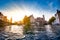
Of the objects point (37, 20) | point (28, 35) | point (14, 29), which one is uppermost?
point (37, 20)

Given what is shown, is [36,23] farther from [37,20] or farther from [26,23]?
[26,23]

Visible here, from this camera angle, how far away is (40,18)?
2.20 m

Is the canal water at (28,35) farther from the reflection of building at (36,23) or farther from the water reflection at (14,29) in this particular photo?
the reflection of building at (36,23)

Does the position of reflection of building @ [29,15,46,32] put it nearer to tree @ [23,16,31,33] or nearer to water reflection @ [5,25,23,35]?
tree @ [23,16,31,33]

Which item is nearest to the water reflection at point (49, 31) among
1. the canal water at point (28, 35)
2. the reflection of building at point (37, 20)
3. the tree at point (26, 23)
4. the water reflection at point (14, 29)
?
the canal water at point (28, 35)

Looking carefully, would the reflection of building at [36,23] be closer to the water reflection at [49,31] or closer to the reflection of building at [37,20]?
the reflection of building at [37,20]

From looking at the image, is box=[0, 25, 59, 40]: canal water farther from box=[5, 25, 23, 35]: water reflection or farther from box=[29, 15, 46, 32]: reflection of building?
box=[29, 15, 46, 32]: reflection of building

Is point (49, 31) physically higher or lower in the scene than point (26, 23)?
lower

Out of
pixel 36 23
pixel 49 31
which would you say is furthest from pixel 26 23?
pixel 49 31

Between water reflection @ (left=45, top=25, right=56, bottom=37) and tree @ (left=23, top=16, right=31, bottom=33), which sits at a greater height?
tree @ (left=23, top=16, right=31, bottom=33)

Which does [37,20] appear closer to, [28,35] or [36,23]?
[36,23]

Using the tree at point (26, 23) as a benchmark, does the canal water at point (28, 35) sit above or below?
below

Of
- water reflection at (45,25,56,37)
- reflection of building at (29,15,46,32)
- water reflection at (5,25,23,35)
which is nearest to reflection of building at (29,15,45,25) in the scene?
reflection of building at (29,15,46,32)

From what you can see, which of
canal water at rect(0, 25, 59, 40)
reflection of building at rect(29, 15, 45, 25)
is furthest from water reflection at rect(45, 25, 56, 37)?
reflection of building at rect(29, 15, 45, 25)
